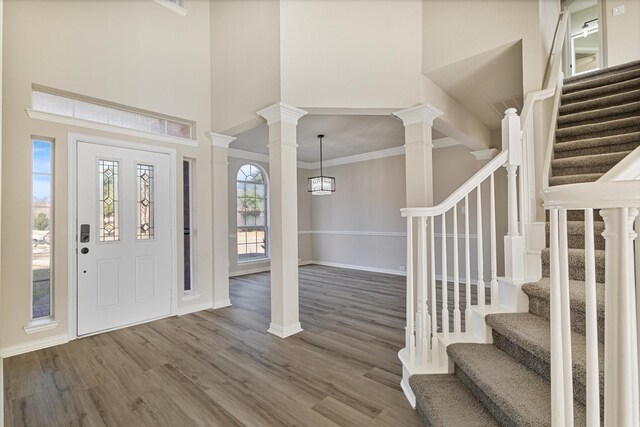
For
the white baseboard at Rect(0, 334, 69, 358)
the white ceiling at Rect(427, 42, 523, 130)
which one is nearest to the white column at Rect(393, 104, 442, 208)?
the white ceiling at Rect(427, 42, 523, 130)

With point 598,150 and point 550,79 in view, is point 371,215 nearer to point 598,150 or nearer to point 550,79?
point 598,150

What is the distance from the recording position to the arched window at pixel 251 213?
21.5ft

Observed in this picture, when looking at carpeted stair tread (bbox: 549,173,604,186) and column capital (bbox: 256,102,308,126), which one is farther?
column capital (bbox: 256,102,308,126)

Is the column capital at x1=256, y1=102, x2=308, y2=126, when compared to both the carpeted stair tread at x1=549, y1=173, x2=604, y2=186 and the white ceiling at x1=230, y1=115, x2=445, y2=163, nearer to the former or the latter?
the white ceiling at x1=230, y1=115, x2=445, y2=163

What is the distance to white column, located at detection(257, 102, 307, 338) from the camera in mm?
3092

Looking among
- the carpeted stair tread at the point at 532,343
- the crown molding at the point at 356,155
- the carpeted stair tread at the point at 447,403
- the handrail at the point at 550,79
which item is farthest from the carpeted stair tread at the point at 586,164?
the crown molding at the point at 356,155

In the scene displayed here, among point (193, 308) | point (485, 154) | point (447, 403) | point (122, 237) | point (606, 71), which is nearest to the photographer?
point (447, 403)

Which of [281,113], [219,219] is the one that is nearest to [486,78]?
[281,113]

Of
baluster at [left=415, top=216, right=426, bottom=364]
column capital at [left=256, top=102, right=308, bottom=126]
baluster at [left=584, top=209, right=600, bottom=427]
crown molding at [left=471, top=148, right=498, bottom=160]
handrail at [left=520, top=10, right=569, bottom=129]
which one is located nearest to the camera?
baluster at [left=584, top=209, right=600, bottom=427]

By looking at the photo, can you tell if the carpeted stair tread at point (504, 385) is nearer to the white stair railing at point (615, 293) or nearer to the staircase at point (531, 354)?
the staircase at point (531, 354)

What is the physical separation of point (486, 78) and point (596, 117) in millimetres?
1111

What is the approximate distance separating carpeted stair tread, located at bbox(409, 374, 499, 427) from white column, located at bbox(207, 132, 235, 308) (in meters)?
2.93

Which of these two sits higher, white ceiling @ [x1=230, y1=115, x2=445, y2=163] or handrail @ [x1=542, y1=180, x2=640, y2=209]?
white ceiling @ [x1=230, y1=115, x2=445, y2=163]

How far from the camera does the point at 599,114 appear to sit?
289 cm
